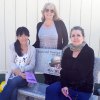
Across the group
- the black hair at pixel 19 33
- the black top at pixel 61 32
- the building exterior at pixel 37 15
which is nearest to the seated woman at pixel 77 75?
the black top at pixel 61 32

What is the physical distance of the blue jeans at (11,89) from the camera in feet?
14.4

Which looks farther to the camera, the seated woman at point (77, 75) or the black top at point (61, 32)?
the black top at point (61, 32)

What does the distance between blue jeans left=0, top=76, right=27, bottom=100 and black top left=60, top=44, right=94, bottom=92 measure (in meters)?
0.68

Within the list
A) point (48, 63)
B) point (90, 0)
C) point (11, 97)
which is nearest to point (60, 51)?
point (48, 63)

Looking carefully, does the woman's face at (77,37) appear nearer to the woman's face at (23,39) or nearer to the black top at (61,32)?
the black top at (61,32)

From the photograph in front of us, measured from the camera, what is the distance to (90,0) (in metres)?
5.56

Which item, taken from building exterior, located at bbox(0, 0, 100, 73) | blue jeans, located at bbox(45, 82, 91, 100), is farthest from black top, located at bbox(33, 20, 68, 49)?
building exterior, located at bbox(0, 0, 100, 73)

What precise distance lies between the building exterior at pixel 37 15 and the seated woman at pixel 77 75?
4.82ft

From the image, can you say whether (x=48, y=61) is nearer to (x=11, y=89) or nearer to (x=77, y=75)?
(x=11, y=89)

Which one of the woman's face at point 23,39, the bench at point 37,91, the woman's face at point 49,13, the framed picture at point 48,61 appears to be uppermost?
the woman's face at point 49,13

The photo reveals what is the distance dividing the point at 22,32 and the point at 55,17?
20.0 inches

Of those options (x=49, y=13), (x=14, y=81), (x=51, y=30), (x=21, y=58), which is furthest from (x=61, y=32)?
(x=14, y=81)

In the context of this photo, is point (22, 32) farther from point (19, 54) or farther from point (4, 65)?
point (4, 65)

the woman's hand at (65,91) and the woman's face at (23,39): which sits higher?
the woman's face at (23,39)
